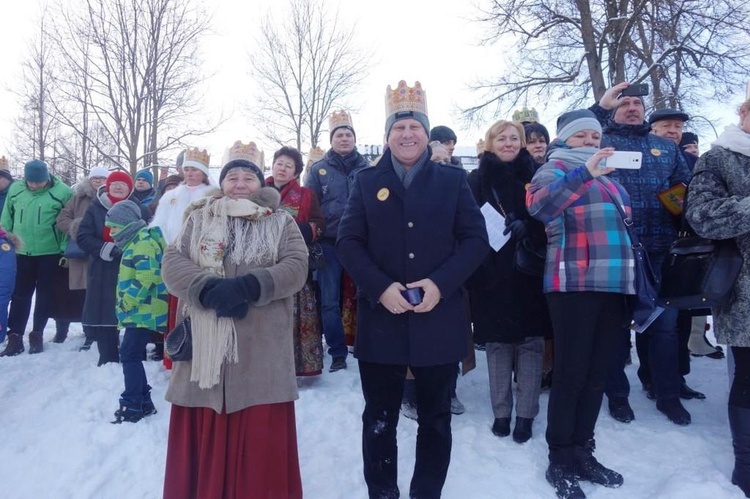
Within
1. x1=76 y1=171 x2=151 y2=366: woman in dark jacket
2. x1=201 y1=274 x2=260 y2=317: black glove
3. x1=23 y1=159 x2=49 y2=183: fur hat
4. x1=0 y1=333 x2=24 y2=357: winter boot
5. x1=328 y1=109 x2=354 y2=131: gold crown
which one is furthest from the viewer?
x1=23 y1=159 x2=49 y2=183: fur hat

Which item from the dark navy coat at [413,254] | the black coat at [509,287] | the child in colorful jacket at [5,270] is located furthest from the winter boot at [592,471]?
the child in colorful jacket at [5,270]

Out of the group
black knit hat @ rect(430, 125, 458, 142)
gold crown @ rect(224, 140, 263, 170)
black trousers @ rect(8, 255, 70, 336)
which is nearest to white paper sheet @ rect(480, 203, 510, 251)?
black knit hat @ rect(430, 125, 458, 142)

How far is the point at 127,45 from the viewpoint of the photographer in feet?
39.7

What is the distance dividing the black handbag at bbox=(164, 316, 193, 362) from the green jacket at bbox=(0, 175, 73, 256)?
440 centimetres

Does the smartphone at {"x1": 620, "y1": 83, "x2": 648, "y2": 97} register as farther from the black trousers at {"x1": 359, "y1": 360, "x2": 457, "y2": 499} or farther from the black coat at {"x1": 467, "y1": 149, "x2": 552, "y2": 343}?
the black trousers at {"x1": 359, "y1": 360, "x2": 457, "y2": 499}

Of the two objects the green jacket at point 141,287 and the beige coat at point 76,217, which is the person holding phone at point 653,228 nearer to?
the green jacket at point 141,287

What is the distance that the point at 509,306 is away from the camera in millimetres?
3650

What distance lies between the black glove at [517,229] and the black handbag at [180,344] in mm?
2012

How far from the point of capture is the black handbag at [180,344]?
2.82 meters

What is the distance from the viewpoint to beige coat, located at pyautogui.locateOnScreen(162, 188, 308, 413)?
9.08ft

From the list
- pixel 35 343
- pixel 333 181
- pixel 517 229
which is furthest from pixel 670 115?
pixel 35 343

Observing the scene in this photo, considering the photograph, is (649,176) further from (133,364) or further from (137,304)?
(133,364)

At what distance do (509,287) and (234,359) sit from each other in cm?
189

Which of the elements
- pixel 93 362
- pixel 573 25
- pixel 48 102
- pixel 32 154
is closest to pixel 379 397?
pixel 93 362
